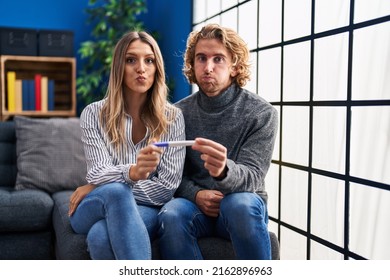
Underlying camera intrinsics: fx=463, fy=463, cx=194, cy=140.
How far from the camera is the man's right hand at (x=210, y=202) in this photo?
1.41 m

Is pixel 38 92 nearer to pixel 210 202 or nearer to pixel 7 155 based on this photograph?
pixel 7 155

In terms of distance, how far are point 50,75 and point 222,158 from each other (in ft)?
9.45

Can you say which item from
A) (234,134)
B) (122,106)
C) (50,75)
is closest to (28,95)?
(50,75)

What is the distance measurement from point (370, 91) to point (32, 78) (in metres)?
2.94

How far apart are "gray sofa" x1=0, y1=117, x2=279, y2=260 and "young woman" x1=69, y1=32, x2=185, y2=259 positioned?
257 millimetres

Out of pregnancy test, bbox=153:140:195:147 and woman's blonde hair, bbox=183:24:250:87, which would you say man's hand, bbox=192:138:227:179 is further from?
woman's blonde hair, bbox=183:24:250:87

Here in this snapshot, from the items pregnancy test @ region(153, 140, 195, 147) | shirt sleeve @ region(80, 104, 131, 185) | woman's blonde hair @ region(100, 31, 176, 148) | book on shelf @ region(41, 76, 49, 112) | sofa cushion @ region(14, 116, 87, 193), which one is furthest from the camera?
book on shelf @ region(41, 76, 49, 112)

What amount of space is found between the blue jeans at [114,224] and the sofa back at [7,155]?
102 cm

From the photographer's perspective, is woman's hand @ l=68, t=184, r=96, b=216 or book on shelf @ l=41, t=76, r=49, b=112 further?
book on shelf @ l=41, t=76, r=49, b=112

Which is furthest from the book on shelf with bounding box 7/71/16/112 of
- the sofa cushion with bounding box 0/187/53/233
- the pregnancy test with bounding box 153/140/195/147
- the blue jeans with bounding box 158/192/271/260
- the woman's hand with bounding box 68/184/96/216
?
the pregnancy test with bounding box 153/140/195/147

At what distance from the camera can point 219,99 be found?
5.03 feet

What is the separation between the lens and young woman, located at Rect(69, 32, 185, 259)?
129cm

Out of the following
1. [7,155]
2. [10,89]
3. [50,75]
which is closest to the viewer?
[7,155]

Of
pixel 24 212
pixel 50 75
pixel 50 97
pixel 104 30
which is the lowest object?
pixel 24 212
